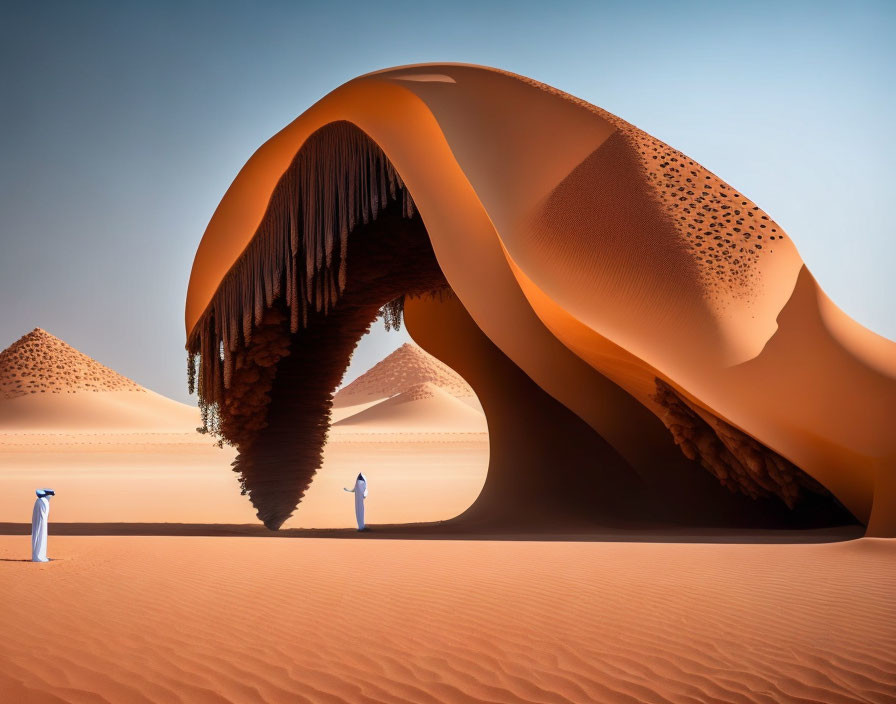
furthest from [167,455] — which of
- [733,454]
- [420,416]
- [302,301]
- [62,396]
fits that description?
[420,416]

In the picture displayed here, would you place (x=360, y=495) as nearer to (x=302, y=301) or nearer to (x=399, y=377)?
(x=302, y=301)

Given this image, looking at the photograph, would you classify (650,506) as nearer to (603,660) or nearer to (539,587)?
(539,587)

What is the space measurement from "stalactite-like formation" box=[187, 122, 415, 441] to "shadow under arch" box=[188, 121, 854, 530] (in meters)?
0.02

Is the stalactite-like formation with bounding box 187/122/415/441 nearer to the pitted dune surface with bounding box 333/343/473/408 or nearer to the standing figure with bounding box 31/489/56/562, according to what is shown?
the standing figure with bounding box 31/489/56/562

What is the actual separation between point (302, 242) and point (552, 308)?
4.68m

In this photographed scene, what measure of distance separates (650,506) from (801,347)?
4.73 m

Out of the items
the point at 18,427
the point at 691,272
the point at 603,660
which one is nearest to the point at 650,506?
the point at 691,272

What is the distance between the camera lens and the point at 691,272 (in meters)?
9.00

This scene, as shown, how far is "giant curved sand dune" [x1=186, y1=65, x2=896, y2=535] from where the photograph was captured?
8703mm

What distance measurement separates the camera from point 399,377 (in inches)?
Result: 4656

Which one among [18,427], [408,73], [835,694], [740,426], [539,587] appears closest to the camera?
[835,694]

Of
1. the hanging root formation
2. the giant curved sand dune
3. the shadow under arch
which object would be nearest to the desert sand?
the hanging root formation

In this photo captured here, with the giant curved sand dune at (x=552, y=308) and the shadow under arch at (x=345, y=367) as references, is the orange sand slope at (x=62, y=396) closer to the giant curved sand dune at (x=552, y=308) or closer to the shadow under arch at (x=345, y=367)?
the shadow under arch at (x=345, y=367)

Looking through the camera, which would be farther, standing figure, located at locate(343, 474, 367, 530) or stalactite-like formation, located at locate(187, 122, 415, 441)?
standing figure, located at locate(343, 474, 367, 530)
